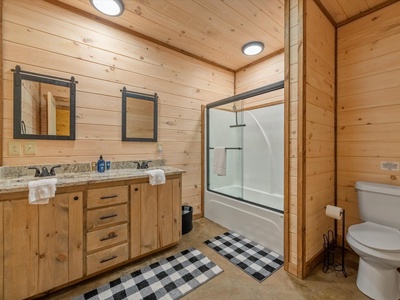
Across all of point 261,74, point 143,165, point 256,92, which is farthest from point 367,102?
point 143,165

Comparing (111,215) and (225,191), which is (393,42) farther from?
(111,215)

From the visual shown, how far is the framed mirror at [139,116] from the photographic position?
7.21 ft

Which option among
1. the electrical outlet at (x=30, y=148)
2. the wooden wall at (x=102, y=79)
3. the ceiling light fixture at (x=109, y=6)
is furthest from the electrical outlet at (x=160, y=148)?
the ceiling light fixture at (x=109, y=6)

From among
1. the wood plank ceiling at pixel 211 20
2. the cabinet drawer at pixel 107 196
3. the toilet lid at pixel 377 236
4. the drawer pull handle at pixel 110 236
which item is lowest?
the drawer pull handle at pixel 110 236

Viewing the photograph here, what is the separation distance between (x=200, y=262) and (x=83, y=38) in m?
2.57

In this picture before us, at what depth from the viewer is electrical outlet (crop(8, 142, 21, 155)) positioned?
160cm

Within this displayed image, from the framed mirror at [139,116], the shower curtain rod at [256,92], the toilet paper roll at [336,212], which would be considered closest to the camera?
the toilet paper roll at [336,212]

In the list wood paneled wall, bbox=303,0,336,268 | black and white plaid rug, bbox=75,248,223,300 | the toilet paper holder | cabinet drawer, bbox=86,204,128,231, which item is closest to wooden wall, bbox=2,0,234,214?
cabinet drawer, bbox=86,204,128,231

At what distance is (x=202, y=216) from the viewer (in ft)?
9.61

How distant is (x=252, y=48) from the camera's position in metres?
2.56

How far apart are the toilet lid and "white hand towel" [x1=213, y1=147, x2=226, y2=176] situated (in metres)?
1.52

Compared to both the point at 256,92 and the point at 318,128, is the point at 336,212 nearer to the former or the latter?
the point at 318,128

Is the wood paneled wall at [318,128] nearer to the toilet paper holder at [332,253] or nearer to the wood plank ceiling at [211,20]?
the toilet paper holder at [332,253]

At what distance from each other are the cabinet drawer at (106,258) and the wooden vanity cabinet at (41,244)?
0.07m
